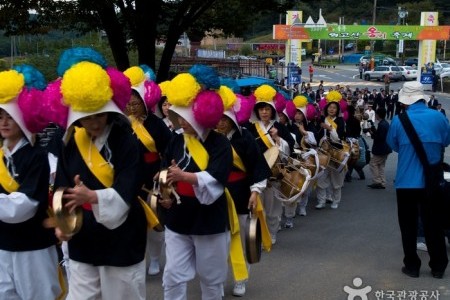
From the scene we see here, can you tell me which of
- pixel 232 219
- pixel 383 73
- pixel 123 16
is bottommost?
pixel 383 73

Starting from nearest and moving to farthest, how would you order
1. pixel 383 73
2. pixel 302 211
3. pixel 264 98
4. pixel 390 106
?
pixel 264 98 → pixel 302 211 → pixel 390 106 → pixel 383 73

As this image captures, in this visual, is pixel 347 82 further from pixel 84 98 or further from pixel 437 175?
pixel 84 98

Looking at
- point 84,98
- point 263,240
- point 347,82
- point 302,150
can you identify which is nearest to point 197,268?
point 263,240

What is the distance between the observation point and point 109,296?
3.53 meters

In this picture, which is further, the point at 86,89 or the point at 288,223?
the point at 288,223

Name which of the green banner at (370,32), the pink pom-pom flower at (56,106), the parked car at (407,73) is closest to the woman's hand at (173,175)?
the pink pom-pom flower at (56,106)

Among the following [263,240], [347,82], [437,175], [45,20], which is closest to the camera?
[263,240]

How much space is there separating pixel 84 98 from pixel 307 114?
624cm

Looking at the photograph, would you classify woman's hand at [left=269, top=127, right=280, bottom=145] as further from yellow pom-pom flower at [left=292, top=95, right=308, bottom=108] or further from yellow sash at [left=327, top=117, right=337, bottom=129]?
yellow sash at [left=327, top=117, right=337, bottom=129]

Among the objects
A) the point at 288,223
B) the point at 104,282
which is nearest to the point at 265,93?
the point at 288,223

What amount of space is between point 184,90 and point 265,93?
2.46 m

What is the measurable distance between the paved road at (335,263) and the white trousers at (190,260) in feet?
3.30

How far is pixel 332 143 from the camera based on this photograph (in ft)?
30.3

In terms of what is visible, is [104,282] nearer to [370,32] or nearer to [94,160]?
[94,160]
